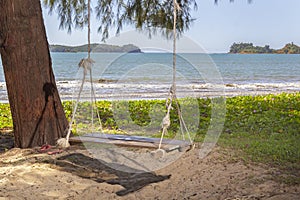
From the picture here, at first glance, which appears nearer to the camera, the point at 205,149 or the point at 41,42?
the point at 205,149

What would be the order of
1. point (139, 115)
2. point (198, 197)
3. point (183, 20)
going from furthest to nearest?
point (139, 115), point (183, 20), point (198, 197)

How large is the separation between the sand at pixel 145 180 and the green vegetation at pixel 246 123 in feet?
1.07

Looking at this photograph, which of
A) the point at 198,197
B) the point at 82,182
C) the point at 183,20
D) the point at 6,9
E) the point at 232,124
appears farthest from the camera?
the point at 183,20

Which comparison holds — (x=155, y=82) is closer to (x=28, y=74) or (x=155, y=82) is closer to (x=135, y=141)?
(x=28, y=74)

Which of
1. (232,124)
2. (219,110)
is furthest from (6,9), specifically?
(219,110)

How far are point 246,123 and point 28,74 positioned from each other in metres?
2.81

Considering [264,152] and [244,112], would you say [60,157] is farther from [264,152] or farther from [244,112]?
[244,112]

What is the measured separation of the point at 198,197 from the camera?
2.60 metres

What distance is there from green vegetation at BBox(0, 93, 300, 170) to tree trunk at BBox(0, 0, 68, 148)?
1.32 metres

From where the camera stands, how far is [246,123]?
17.2 ft

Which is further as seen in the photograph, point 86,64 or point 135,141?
point 86,64

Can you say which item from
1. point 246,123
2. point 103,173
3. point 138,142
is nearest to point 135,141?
point 138,142

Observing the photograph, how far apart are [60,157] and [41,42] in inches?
46.7

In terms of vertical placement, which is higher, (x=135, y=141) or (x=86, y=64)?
(x=86, y=64)
